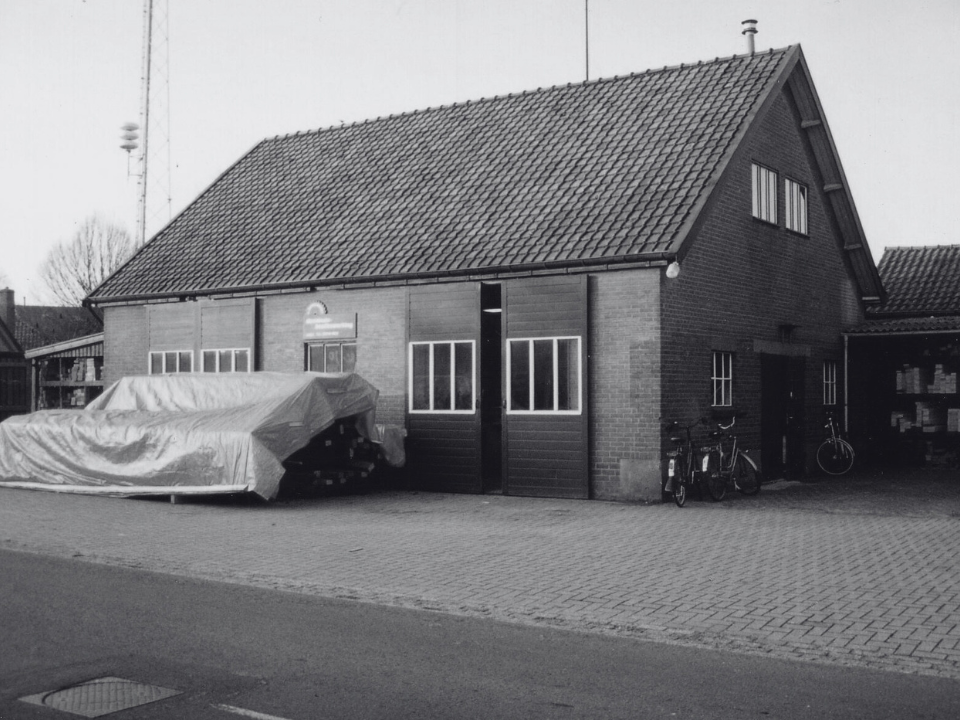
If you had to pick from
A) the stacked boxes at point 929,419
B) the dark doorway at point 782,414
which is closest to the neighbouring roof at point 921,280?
the stacked boxes at point 929,419

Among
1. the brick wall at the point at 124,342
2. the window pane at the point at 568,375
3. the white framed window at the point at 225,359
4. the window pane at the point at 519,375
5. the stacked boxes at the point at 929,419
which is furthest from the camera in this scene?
the stacked boxes at the point at 929,419

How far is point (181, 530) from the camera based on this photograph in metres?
13.2

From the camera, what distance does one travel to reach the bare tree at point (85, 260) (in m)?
57.0


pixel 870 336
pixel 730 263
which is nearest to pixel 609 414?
pixel 730 263

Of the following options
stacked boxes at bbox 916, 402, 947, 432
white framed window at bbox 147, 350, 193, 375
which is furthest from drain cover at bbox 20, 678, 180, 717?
stacked boxes at bbox 916, 402, 947, 432

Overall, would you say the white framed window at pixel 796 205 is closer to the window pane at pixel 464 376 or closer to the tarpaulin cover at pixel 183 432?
the window pane at pixel 464 376

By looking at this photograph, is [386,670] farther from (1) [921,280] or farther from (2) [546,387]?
(1) [921,280]

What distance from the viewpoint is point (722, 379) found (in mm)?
18062

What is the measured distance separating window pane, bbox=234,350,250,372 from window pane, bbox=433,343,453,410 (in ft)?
14.4

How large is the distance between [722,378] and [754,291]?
1.94 metres

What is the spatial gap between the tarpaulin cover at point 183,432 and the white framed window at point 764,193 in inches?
295

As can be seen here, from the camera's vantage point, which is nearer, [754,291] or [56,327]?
[754,291]

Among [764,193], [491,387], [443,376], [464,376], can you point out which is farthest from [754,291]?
[443,376]

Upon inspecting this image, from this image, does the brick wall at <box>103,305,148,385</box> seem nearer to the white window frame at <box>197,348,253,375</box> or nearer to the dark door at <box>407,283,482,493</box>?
the white window frame at <box>197,348,253,375</box>
